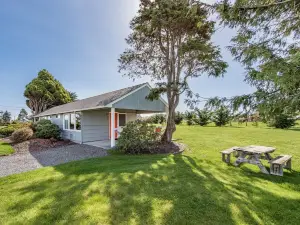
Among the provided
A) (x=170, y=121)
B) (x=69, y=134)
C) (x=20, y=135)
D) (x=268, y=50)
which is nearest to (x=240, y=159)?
(x=268, y=50)

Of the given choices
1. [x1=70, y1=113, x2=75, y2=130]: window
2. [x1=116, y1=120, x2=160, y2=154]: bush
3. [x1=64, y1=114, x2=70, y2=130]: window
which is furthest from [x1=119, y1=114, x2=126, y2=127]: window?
[x1=116, y1=120, x2=160, y2=154]: bush

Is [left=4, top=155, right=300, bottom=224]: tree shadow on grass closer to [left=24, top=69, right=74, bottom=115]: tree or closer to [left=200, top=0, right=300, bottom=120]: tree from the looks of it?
[left=200, top=0, right=300, bottom=120]: tree

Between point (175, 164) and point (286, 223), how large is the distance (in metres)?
3.69

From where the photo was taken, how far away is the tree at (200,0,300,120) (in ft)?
9.30

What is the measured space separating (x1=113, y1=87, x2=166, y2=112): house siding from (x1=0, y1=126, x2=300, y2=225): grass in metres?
4.90

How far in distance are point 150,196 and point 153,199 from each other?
15 centimetres

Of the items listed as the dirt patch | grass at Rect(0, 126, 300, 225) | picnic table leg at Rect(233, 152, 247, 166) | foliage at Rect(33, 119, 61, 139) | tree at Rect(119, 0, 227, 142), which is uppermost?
tree at Rect(119, 0, 227, 142)

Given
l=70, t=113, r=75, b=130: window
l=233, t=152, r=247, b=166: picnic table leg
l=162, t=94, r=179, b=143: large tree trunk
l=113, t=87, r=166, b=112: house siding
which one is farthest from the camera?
l=70, t=113, r=75, b=130: window

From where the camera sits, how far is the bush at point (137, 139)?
827 cm

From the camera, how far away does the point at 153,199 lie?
3.60 meters

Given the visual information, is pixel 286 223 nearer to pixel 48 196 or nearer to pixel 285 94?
pixel 285 94

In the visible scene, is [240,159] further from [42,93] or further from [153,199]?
[42,93]

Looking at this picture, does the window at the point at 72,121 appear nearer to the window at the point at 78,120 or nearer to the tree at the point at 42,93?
the window at the point at 78,120

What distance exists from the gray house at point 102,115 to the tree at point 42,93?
16.0 meters
